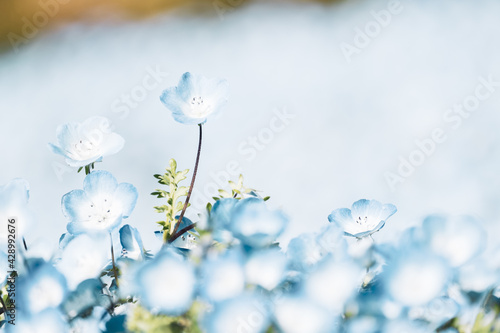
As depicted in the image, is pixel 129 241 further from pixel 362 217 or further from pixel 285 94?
pixel 285 94

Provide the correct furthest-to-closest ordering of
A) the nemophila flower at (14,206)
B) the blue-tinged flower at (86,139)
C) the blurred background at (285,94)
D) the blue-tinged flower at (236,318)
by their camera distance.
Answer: the blurred background at (285,94)
the blue-tinged flower at (86,139)
the nemophila flower at (14,206)
the blue-tinged flower at (236,318)

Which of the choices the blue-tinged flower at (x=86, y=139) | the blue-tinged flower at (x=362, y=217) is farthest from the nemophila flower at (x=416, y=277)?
the blue-tinged flower at (x=86, y=139)

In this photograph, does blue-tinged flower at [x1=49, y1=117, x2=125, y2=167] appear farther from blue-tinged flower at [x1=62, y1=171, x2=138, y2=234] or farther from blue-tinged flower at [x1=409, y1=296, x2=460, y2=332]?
blue-tinged flower at [x1=409, y1=296, x2=460, y2=332]

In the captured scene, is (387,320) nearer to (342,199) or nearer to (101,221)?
(101,221)

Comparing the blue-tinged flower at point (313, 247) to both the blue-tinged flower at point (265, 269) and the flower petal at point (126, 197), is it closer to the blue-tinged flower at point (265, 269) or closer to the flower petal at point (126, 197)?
the blue-tinged flower at point (265, 269)

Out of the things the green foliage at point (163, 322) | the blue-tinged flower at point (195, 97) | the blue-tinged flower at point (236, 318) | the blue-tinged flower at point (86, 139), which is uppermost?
the blue-tinged flower at point (195, 97)
